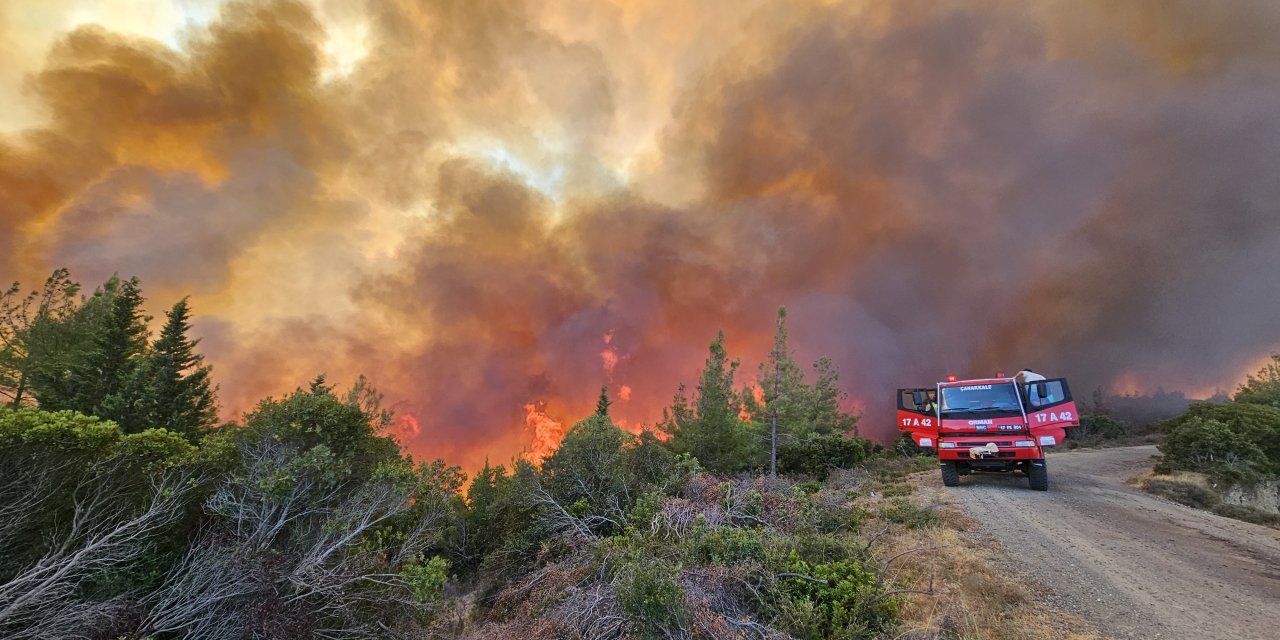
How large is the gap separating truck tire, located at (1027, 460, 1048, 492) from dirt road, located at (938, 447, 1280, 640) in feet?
1.27

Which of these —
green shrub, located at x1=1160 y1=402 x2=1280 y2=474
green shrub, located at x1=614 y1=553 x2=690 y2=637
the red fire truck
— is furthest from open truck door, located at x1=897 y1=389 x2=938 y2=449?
green shrub, located at x1=614 y1=553 x2=690 y2=637

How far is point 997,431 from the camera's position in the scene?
1458 centimetres

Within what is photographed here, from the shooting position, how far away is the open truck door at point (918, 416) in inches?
610

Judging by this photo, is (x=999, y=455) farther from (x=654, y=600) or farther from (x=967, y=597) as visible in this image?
(x=654, y=600)

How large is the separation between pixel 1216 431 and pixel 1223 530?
11.7 m

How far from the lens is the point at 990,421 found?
48.4ft

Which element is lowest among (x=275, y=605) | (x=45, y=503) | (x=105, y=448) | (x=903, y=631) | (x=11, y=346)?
(x=275, y=605)

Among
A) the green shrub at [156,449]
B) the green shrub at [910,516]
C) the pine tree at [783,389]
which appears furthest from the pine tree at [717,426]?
the green shrub at [156,449]

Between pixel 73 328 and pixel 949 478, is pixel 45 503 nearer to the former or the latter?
pixel 949 478

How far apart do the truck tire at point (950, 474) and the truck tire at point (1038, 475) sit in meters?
2.04

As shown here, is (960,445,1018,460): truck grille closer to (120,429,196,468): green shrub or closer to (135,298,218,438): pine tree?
(120,429,196,468): green shrub

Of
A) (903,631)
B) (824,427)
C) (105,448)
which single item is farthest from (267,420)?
(824,427)

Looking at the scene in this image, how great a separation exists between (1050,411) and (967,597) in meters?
10.6

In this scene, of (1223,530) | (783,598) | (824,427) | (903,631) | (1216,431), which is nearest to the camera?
(903,631)
